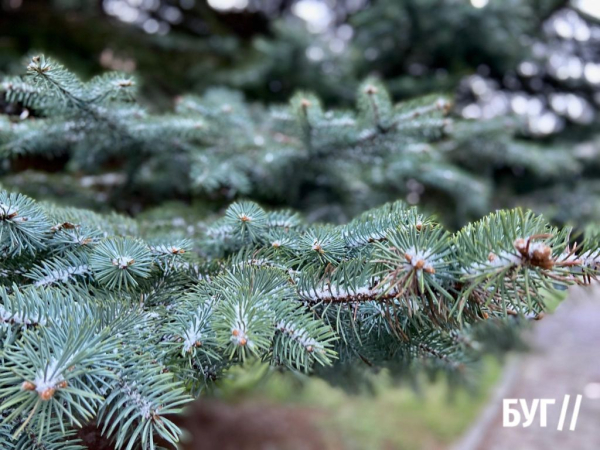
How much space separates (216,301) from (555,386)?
3.59m

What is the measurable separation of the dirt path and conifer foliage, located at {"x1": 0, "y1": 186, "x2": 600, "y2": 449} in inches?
49.9

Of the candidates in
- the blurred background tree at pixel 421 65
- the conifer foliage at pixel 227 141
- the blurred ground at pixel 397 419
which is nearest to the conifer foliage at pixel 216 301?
the conifer foliage at pixel 227 141

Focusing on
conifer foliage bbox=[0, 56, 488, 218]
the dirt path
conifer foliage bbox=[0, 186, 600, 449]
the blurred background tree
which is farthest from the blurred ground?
conifer foliage bbox=[0, 186, 600, 449]

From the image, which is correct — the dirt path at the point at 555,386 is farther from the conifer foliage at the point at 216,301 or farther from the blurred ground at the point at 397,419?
the conifer foliage at the point at 216,301

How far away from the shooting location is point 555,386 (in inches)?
125

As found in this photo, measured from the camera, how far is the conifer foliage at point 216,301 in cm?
42

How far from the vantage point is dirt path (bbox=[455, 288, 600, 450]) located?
8.01ft

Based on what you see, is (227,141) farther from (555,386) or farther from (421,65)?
(555,386)

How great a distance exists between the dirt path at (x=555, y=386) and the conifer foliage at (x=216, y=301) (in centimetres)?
127

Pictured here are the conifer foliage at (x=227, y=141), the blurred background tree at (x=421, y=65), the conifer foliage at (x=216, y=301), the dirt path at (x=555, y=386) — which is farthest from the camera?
the dirt path at (x=555, y=386)

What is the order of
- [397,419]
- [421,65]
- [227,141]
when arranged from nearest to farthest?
[227,141] → [421,65] → [397,419]

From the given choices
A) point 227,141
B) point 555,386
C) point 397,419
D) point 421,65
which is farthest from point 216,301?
point 555,386

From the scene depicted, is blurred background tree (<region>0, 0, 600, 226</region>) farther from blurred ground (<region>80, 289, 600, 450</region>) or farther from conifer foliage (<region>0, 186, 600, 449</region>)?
blurred ground (<region>80, 289, 600, 450</region>)

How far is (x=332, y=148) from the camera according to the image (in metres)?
1.01
